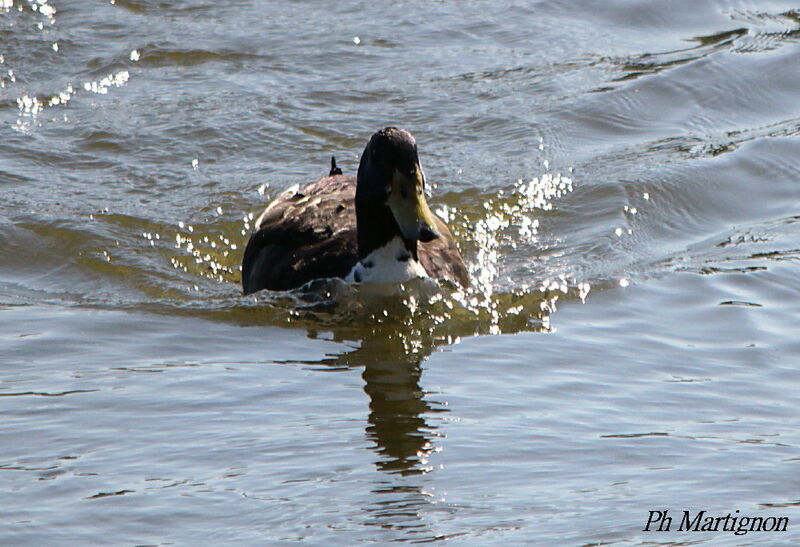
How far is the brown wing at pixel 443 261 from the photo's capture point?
8.20m

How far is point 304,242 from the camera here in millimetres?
8352

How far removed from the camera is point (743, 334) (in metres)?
7.62

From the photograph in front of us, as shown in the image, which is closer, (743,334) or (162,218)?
(743,334)

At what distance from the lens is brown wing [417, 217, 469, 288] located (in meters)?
8.20

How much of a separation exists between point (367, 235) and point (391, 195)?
0.28 metres

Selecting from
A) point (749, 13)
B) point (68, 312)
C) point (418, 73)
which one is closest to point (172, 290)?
point (68, 312)

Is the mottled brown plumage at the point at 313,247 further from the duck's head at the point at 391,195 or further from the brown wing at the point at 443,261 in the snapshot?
the duck's head at the point at 391,195

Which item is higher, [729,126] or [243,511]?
[729,126]

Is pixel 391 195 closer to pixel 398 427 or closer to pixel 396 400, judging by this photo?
pixel 396 400

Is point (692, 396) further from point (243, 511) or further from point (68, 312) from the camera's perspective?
point (68, 312)

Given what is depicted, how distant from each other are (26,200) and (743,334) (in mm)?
5251

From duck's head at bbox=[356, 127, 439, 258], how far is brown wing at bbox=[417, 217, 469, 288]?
0.28m

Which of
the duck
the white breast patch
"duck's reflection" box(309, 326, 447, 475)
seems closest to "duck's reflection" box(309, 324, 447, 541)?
"duck's reflection" box(309, 326, 447, 475)

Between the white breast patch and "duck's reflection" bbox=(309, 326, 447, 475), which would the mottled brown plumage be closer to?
the white breast patch
